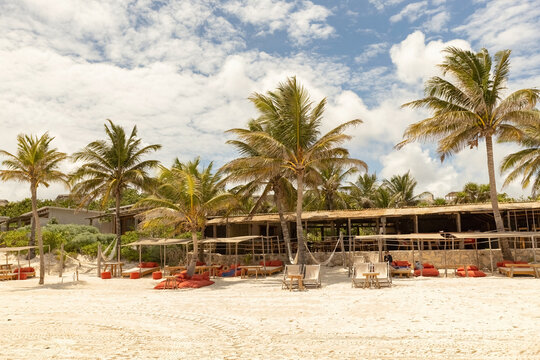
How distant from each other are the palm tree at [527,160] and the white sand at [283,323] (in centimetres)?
760

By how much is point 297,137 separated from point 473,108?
7.04 meters

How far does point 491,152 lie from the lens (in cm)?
1688

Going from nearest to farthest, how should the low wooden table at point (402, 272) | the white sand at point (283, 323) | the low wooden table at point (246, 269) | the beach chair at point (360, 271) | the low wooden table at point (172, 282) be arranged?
1. the white sand at point (283, 323)
2. the beach chair at point (360, 271)
3. the low wooden table at point (172, 282)
4. the low wooden table at point (402, 272)
5. the low wooden table at point (246, 269)

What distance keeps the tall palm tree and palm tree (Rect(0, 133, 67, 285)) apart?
24.9 ft

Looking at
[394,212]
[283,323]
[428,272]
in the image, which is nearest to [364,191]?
[394,212]

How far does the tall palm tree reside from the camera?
52.2 feet

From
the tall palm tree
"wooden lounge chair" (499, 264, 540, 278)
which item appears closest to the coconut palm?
the tall palm tree

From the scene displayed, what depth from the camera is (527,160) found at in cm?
1955

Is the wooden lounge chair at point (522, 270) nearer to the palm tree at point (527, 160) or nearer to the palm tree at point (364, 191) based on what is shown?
the palm tree at point (527, 160)

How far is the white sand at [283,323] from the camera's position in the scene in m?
6.41

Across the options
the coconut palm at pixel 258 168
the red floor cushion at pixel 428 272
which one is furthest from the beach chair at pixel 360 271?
the coconut palm at pixel 258 168

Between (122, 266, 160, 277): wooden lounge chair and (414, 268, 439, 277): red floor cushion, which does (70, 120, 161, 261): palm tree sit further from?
(414, 268, 439, 277): red floor cushion

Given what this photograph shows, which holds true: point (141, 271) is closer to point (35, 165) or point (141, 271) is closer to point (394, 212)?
point (35, 165)

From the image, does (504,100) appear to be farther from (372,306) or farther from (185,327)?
(185,327)
